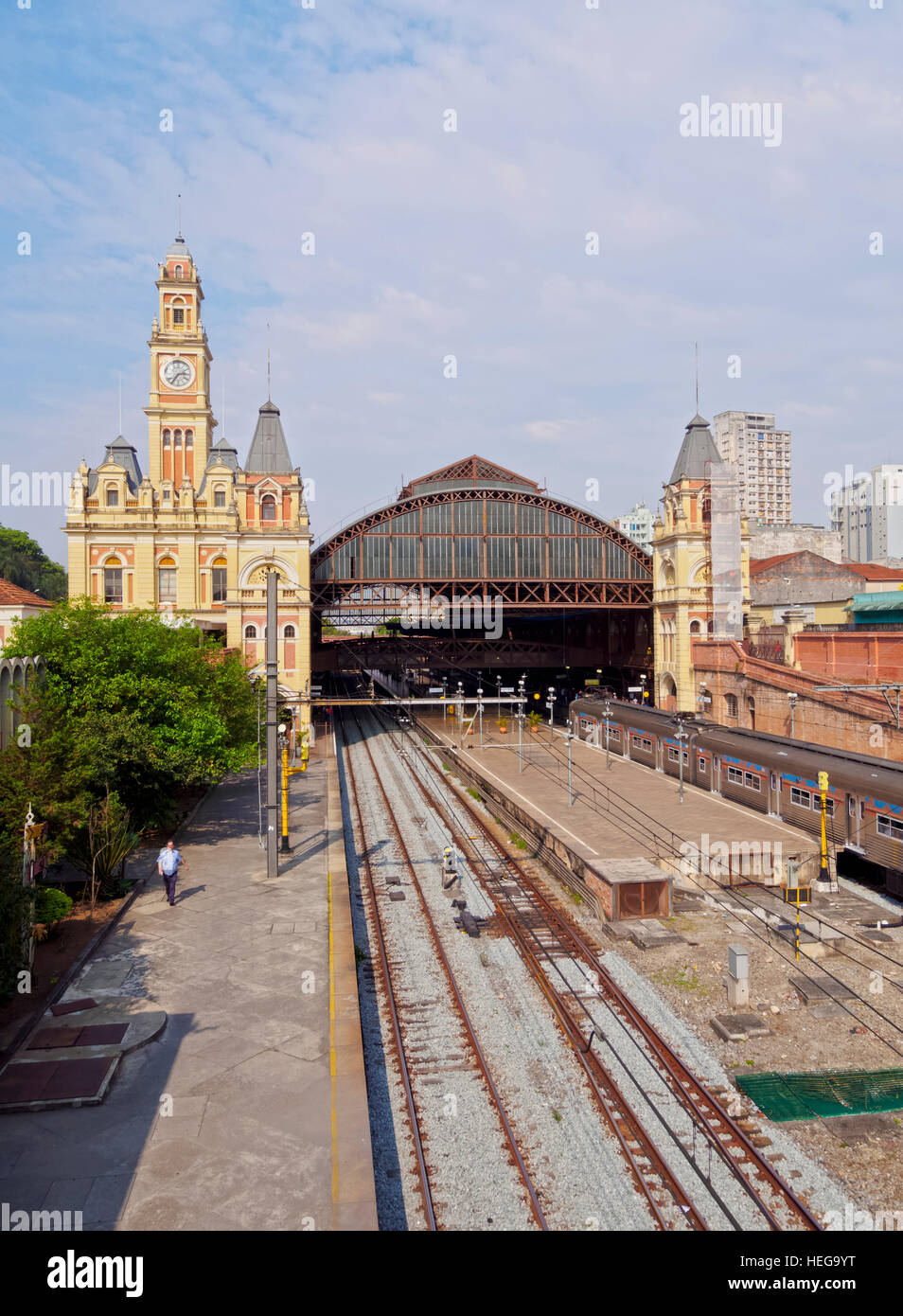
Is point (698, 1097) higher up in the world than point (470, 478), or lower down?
lower down

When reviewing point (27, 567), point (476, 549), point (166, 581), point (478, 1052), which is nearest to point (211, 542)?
point (166, 581)

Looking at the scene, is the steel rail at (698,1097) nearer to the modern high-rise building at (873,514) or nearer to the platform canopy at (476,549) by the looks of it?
the platform canopy at (476,549)

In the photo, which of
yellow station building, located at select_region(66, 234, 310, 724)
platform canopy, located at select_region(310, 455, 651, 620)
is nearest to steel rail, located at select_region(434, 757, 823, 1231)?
yellow station building, located at select_region(66, 234, 310, 724)

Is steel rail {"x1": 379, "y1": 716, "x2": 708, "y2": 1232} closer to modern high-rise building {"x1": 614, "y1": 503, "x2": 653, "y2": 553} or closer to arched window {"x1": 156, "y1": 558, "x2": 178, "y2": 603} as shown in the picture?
arched window {"x1": 156, "y1": 558, "x2": 178, "y2": 603}

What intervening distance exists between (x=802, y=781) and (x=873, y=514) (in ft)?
460

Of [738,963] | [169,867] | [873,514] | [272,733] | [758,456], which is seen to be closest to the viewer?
[738,963]

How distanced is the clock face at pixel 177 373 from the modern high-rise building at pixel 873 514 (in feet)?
387

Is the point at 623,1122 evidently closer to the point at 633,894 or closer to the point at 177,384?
the point at 633,894

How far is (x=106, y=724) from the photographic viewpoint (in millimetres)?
22906

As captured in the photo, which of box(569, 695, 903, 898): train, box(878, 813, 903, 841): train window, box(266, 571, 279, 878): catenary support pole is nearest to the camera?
box(266, 571, 279, 878): catenary support pole

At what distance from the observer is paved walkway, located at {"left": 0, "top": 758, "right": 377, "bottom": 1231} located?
33.0 ft

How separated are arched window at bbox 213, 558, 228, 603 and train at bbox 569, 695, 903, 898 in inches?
1229
